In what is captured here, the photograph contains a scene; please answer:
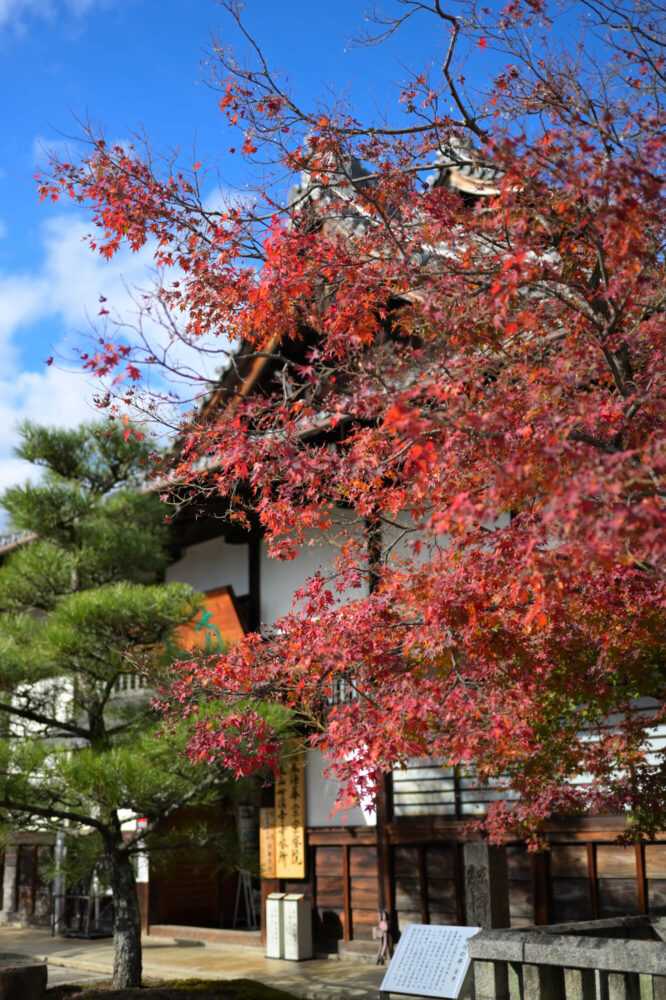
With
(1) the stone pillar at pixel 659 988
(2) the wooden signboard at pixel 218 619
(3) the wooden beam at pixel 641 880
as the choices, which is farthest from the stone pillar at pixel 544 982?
(2) the wooden signboard at pixel 218 619

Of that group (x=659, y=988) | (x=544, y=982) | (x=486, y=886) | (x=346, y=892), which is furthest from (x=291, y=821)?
(x=659, y=988)

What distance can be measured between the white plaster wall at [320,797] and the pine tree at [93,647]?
2.73 m

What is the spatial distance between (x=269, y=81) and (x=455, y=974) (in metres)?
6.82

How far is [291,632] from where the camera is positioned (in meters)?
7.20

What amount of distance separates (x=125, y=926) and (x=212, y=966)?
8.46ft

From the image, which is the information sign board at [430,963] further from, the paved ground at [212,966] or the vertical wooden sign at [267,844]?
the vertical wooden sign at [267,844]

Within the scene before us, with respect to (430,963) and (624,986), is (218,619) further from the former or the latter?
(624,986)

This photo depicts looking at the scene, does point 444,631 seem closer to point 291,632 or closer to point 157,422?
point 291,632

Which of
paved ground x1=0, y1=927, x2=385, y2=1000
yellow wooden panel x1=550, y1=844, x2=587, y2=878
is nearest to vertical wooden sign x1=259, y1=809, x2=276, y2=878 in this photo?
paved ground x1=0, y1=927, x2=385, y2=1000

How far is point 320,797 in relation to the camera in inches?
552

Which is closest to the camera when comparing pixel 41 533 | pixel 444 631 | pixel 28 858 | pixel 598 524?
pixel 598 524

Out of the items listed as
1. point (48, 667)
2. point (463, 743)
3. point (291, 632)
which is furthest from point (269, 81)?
point (48, 667)

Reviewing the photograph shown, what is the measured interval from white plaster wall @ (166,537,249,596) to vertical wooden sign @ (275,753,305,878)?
301 centimetres

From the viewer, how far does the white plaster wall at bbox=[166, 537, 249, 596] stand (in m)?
16.0
